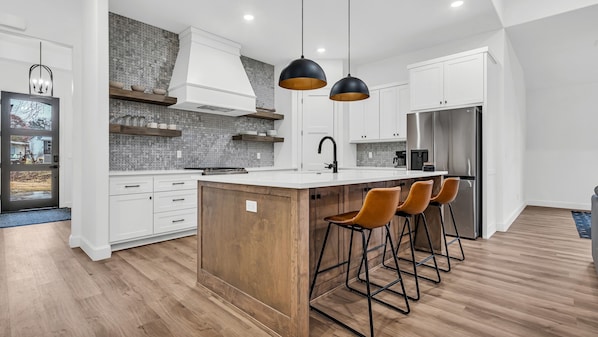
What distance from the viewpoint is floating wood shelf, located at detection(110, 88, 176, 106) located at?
378 cm

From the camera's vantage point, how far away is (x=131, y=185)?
3.64m

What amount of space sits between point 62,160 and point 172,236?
4.44 meters

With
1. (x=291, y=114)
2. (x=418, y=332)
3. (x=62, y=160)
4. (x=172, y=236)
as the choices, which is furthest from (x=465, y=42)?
(x=62, y=160)

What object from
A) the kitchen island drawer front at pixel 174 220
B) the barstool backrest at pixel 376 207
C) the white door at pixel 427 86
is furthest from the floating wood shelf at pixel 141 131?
the white door at pixel 427 86

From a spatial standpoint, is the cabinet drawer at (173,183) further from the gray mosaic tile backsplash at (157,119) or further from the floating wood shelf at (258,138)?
the floating wood shelf at (258,138)

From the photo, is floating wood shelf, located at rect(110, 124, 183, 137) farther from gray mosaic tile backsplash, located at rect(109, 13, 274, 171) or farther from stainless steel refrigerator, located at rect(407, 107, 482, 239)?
stainless steel refrigerator, located at rect(407, 107, 482, 239)

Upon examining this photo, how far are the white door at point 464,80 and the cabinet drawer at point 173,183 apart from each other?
3.74 m

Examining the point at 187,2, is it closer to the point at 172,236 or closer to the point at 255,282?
the point at 172,236

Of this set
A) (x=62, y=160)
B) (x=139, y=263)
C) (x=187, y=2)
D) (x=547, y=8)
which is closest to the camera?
(x=139, y=263)

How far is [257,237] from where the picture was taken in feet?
6.68

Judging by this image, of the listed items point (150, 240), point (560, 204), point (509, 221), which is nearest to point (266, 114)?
point (150, 240)

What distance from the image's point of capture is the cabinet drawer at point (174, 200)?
154 inches

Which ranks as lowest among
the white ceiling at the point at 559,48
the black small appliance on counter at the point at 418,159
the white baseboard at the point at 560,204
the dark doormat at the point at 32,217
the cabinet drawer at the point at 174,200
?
the dark doormat at the point at 32,217

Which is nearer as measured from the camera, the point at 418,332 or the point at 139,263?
the point at 418,332
